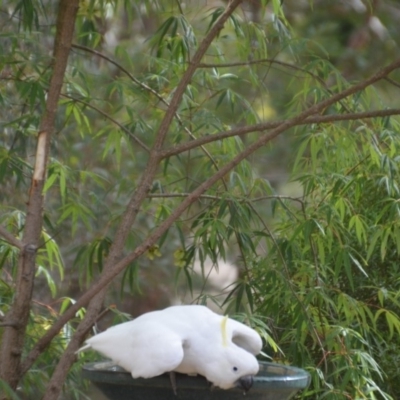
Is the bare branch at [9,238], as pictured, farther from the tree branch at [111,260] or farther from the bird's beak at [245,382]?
the bird's beak at [245,382]

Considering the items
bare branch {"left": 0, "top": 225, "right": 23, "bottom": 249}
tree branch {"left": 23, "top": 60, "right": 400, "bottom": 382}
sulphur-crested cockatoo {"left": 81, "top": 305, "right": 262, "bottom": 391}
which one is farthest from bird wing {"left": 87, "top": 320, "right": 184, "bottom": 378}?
bare branch {"left": 0, "top": 225, "right": 23, "bottom": 249}

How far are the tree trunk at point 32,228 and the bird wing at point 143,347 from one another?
0.28 m

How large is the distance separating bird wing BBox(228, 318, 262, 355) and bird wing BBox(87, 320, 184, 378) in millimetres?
92

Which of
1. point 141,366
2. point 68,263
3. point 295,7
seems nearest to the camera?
point 141,366

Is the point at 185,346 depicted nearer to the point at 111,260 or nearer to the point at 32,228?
the point at 111,260

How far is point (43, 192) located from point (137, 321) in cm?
42

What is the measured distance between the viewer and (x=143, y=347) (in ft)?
3.24

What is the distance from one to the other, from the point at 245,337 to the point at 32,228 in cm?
48

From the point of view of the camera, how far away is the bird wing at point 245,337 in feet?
3.46

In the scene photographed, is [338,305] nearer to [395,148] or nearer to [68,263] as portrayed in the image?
[395,148]

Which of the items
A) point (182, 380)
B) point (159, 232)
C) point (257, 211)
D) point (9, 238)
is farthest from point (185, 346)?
point (257, 211)

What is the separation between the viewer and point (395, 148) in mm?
1682

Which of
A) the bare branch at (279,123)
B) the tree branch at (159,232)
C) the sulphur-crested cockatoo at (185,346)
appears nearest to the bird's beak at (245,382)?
the sulphur-crested cockatoo at (185,346)

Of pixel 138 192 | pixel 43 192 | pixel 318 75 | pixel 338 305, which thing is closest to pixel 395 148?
pixel 318 75
